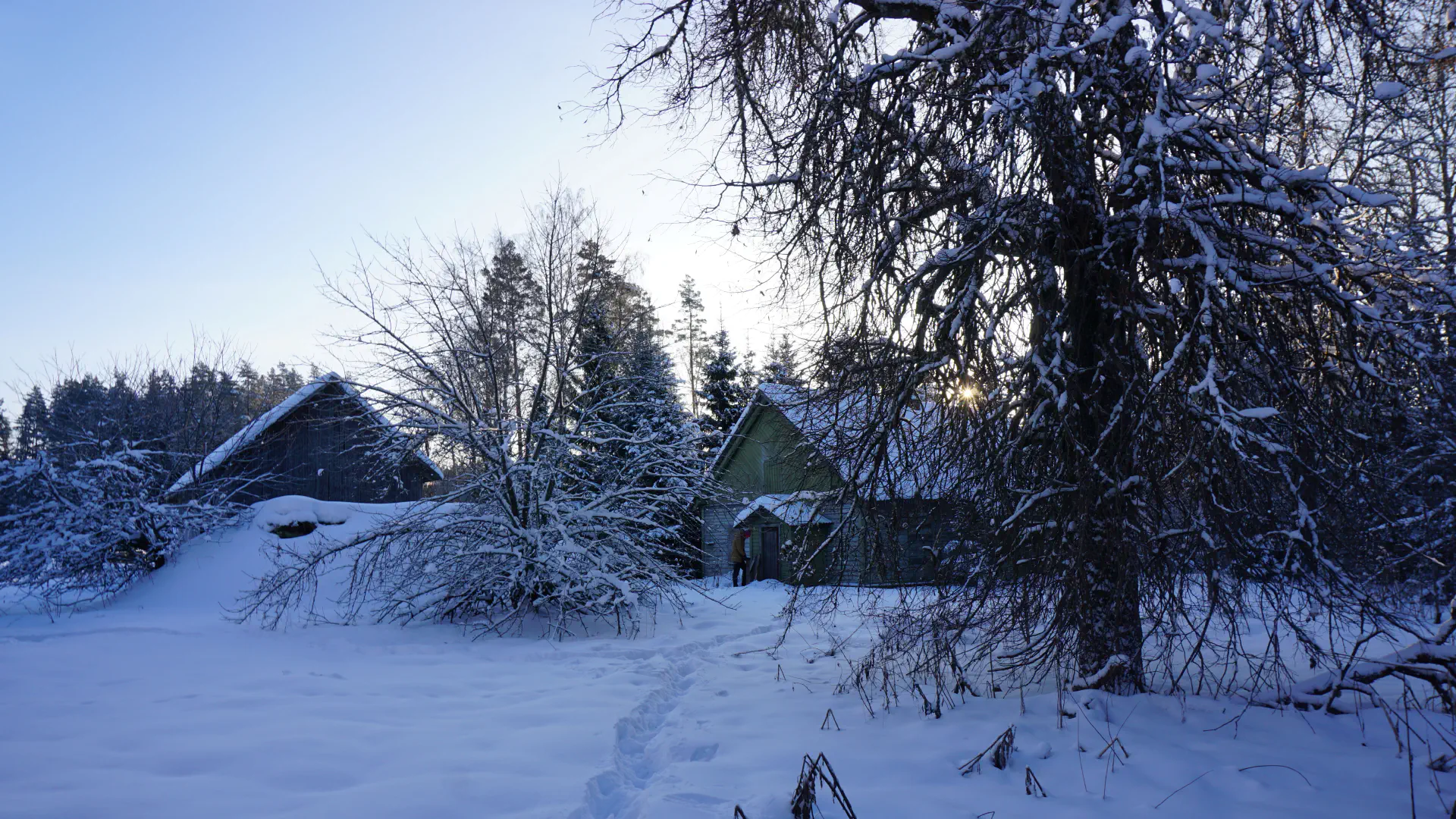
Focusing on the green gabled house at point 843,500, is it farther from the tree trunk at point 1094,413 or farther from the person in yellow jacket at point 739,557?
the person in yellow jacket at point 739,557

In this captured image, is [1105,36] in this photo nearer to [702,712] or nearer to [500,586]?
[702,712]

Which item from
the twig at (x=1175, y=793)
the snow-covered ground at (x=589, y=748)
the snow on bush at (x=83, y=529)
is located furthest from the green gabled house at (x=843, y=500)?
the snow on bush at (x=83, y=529)

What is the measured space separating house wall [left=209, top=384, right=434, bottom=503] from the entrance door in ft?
33.4

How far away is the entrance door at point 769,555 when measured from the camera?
22297 mm

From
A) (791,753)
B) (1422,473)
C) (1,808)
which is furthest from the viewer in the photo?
(1422,473)

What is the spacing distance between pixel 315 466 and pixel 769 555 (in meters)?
12.9

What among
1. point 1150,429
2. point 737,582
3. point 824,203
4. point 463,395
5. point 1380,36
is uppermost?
point 1380,36

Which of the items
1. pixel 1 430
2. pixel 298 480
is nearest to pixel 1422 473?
pixel 298 480

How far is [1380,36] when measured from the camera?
4574 millimetres

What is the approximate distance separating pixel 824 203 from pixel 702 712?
13.4 ft

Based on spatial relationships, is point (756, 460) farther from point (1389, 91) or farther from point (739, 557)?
point (1389, 91)

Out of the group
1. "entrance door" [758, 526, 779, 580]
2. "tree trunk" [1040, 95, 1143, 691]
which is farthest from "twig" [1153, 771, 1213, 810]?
"entrance door" [758, 526, 779, 580]

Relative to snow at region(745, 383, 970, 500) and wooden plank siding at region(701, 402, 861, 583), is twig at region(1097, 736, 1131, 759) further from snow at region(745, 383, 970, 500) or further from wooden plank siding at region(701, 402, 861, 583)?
wooden plank siding at region(701, 402, 861, 583)

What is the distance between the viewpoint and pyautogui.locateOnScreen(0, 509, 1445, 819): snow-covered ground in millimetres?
3504
